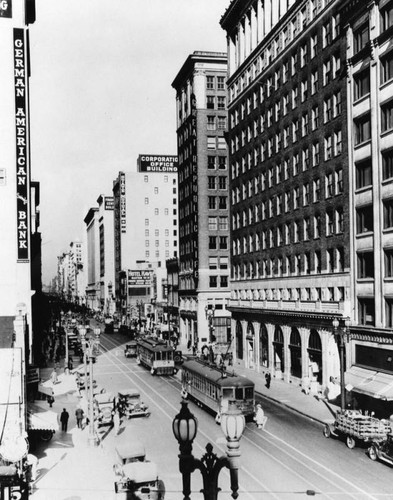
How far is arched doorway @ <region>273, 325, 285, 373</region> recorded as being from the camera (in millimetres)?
61188

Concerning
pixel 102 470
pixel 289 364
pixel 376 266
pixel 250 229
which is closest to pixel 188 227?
pixel 250 229

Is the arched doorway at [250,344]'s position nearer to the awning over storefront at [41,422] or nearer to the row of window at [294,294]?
the row of window at [294,294]

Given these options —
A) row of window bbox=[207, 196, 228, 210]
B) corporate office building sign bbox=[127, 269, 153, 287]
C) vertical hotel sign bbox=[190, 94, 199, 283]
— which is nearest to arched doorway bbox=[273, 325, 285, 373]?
vertical hotel sign bbox=[190, 94, 199, 283]

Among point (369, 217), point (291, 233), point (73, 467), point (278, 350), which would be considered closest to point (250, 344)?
point (278, 350)

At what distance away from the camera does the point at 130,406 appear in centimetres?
4219

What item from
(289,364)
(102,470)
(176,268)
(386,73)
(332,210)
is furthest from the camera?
(176,268)

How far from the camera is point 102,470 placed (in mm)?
29312

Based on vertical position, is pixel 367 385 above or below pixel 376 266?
below

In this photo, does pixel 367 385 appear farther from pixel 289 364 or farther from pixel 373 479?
pixel 289 364

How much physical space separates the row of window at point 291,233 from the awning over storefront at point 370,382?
1111 centimetres

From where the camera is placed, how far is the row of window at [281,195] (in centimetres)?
5072

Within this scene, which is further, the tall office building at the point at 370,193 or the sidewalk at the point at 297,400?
the sidewalk at the point at 297,400

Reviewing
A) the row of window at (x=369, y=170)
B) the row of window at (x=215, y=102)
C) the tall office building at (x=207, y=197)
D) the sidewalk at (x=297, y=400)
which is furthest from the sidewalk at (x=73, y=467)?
the row of window at (x=215, y=102)

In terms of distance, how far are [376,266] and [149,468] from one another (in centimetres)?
2381
